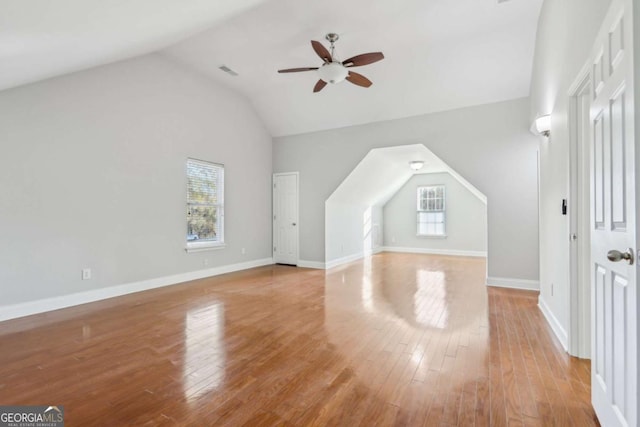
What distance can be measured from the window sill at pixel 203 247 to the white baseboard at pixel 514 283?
473cm

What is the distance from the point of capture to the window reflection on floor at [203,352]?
2.09m

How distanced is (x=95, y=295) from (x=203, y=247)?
5.84 feet

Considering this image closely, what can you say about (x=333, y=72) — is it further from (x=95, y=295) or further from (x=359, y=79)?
(x=95, y=295)

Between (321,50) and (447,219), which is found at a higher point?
(321,50)

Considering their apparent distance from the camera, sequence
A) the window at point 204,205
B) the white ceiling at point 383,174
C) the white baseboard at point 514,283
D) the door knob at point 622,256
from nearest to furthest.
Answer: the door knob at point 622,256
the white baseboard at point 514,283
the window at point 204,205
the white ceiling at point 383,174

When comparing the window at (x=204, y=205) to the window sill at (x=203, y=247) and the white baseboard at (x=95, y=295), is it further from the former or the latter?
the white baseboard at (x=95, y=295)

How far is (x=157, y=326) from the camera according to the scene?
Answer: 320cm

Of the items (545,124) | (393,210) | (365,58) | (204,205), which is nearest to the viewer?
(545,124)

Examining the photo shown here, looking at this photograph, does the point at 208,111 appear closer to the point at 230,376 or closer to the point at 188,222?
the point at 188,222

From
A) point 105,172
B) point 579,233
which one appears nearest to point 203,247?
point 105,172

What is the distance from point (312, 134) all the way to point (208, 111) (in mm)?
2181

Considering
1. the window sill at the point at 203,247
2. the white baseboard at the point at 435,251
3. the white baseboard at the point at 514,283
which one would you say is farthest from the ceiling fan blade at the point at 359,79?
the white baseboard at the point at 435,251

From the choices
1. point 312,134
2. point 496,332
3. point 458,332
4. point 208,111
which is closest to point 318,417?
point 458,332

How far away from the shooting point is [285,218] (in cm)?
715
